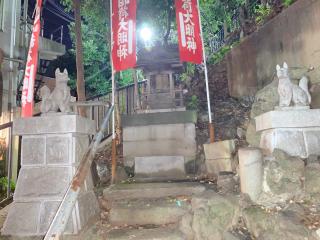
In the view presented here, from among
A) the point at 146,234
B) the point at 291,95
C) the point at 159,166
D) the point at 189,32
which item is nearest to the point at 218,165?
the point at 159,166

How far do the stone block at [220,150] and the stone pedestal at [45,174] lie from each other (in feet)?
9.14

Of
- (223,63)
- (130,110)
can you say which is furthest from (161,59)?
(223,63)

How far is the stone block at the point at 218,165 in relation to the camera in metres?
5.23

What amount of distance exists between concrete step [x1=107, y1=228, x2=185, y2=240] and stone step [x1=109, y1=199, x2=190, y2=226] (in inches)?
10.5

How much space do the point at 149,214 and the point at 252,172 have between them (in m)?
1.66

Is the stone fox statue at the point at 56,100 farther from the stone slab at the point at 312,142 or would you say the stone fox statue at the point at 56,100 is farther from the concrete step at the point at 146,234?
the stone slab at the point at 312,142

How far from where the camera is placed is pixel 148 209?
13.5 ft

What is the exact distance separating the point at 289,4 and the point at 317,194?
5884 mm

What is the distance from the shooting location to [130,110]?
1210 cm

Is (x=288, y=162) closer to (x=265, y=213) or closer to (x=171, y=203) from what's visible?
(x=265, y=213)

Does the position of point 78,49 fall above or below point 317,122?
above

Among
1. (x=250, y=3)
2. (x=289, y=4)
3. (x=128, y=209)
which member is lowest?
(x=128, y=209)

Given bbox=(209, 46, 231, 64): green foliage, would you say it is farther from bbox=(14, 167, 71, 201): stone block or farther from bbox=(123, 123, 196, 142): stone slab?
bbox=(14, 167, 71, 201): stone block

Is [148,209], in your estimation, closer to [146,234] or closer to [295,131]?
[146,234]
